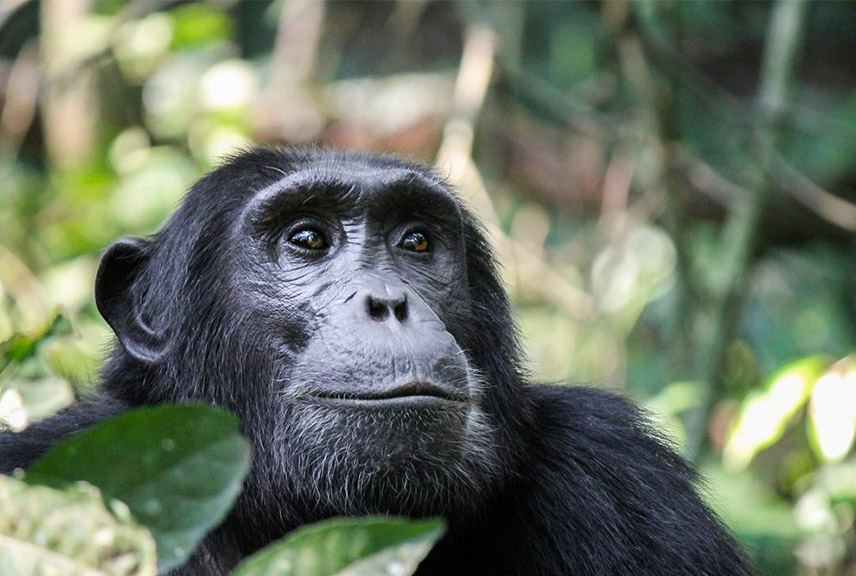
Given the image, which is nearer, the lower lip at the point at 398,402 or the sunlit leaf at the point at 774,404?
the lower lip at the point at 398,402

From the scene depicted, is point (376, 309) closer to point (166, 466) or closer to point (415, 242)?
point (415, 242)

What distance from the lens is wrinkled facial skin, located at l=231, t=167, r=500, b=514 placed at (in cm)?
302

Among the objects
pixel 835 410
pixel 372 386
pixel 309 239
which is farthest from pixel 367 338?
pixel 835 410

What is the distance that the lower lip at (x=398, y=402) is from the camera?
9.85 feet

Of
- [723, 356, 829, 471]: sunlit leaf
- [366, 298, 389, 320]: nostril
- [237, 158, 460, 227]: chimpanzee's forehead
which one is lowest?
[366, 298, 389, 320]: nostril

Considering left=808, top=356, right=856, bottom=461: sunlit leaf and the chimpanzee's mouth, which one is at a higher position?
left=808, top=356, right=856, bottom=461: sunlit leaf

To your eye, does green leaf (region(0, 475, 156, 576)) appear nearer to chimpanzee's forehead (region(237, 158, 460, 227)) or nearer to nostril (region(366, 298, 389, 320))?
nostril (region(366, 298, 389, 320))

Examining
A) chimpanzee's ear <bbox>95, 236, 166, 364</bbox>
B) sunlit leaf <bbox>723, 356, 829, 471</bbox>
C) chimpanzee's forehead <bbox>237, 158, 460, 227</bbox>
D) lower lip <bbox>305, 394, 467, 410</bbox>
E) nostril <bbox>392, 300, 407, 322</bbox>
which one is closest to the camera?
lower lip <bbox>305, 394, 467, 410</bbox>

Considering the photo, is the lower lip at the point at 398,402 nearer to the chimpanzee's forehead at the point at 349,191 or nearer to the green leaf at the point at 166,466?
the chimpanzee's forehead at the point at 349,191

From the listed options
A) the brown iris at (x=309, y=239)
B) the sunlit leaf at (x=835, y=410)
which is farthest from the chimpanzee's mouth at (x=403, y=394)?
the sunlit leaf at (x=835, y=410)

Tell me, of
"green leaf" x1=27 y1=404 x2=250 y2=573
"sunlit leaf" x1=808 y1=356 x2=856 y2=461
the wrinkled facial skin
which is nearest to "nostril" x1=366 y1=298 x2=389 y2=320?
the wrinkled facial skin

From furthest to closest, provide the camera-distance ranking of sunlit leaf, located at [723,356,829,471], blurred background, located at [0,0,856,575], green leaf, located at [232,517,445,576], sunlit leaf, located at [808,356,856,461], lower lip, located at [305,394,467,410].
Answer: blurred background, located at [0,0,856,575] → sunlit leaf, located at [723,356,829,471] → sunlit leaf, located at [808,356,856,461] → lower lip, located at [305,394,467,410] → green leaf, located at [232,517,445,576]

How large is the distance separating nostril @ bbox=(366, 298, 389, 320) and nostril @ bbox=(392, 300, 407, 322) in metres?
0.03

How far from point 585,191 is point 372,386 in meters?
7.72
